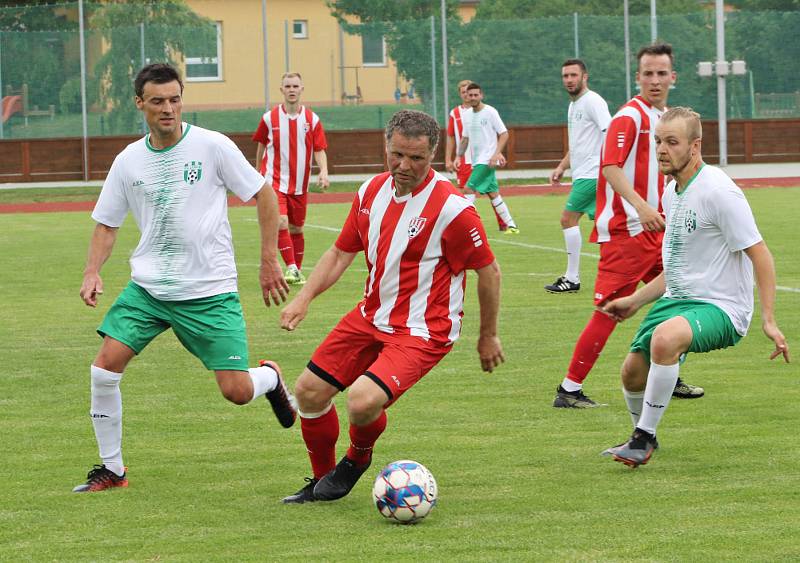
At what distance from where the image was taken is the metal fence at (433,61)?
108 ft

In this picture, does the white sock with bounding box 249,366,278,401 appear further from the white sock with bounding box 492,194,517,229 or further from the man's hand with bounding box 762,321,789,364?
the white sock with bounding box 492,194,517,229

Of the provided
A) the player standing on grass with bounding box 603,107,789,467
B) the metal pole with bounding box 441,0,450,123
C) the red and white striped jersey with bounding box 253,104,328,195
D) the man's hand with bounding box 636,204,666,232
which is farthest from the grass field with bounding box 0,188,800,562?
the metal pole with bounding box 441,0,450,123

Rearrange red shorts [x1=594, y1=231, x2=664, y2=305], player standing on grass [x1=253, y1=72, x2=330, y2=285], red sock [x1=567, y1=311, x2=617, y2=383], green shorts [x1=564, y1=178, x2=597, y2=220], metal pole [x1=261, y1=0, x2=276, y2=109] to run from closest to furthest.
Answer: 1. red sock [x1=567, y1=311, x2=617, y2=383]
2. red shorts [x1=594, y1=231, x2=664, y2=305]
3. green shorts [x1=564, y1=178, x2=597, y2=220]
4. player standing on grass [x1=253, y1=72, x2=330, y2=285]
5. metal pole [x1=261, y1=0, x2=276, y2=109]

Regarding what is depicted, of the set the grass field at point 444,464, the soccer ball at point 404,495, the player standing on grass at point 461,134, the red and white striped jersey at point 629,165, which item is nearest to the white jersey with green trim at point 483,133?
the player standing on grass at point 461,134

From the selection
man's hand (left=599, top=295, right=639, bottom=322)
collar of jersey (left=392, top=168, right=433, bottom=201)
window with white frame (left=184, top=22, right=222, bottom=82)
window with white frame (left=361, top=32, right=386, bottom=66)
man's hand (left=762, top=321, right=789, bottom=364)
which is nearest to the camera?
collar of jersey (left=392, top=168, right=433, bottom=201)

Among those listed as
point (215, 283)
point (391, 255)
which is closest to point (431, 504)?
point (391, 255)

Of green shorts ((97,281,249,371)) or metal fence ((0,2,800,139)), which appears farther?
metal fence ((0,2,800,139))

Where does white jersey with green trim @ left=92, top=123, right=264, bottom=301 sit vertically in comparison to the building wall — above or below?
below

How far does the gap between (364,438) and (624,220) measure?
3001 mm

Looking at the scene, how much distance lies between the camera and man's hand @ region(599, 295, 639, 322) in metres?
6.94

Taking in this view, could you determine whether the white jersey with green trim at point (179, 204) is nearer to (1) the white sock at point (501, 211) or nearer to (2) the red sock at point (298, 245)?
(2) the red sock at point (298, 245)

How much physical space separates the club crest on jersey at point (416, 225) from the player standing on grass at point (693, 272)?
4.34 ft

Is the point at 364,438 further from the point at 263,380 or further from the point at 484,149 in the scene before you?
the point at 484,149

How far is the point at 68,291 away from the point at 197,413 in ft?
22.0
